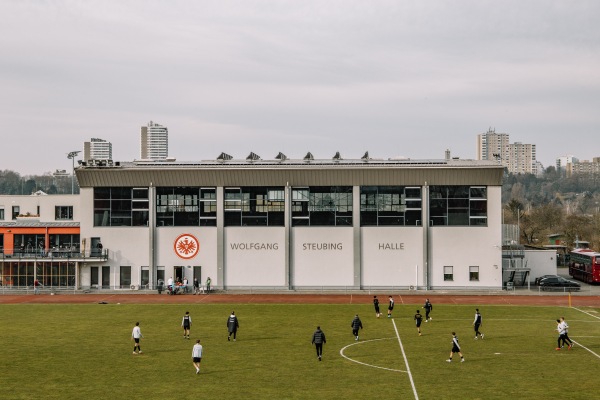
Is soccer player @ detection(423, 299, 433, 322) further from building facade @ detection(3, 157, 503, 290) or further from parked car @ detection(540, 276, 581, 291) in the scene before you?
parked car @ detection(540, 276, 581, 291)

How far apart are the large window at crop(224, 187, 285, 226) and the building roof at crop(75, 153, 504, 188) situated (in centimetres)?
101

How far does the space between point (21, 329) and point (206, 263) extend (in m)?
29.6

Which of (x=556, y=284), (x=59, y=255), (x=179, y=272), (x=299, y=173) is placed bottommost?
(x=556, y=284)

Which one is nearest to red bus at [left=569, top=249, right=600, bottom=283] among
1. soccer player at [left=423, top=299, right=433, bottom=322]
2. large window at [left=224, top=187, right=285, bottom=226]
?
large window at [left=224, top=187, right=285, bottom=226]

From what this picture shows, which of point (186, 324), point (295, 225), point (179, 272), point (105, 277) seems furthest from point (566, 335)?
point (105, 277)

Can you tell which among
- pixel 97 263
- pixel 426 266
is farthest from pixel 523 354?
pixel 97 263

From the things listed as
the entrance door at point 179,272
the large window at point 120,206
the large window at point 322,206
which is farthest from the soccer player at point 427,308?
the large window at point 120,206

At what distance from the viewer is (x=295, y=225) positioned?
267ft

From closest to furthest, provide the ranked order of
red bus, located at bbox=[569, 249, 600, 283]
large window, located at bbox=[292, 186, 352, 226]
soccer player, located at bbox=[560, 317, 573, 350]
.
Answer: soccer player, located at bbox=[560, 317, 573, 350] < large window, located at bbox=[292, 186, 352, 226] < red bus, located at bbox=[569, 249, 600, 283]

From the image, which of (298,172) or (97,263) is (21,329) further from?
(298,172)

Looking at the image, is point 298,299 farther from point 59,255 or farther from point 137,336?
point 137,336

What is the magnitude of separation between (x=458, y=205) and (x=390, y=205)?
303 inches

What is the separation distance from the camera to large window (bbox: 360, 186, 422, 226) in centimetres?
8062

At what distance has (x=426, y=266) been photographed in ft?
261
